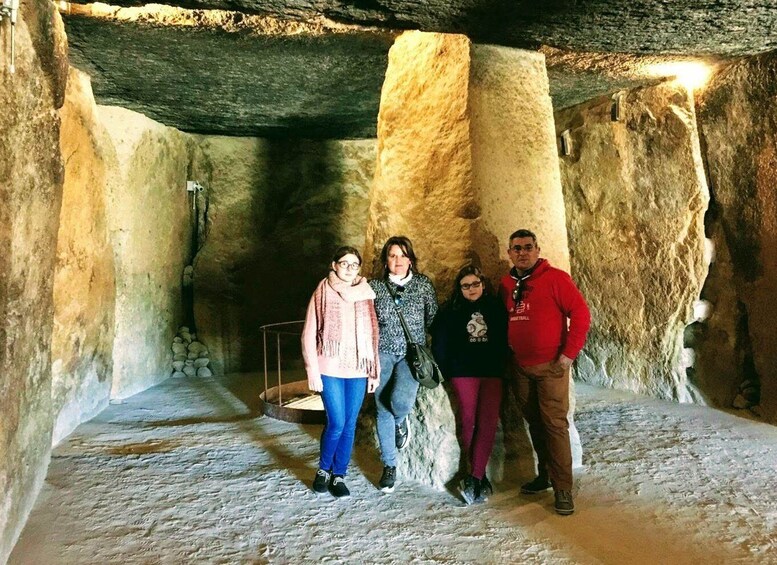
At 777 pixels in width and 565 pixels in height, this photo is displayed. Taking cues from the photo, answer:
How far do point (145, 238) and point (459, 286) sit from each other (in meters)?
3.93

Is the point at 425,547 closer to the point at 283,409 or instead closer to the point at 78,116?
the point at 283,409

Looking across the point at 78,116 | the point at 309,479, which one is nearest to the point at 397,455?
the point at 309,479

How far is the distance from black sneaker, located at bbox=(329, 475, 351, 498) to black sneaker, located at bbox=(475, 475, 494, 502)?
693mm

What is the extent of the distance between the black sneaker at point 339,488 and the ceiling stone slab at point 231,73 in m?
2.58

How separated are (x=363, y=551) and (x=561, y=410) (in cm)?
119

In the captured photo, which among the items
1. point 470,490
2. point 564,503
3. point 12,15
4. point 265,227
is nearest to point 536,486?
point 564,503

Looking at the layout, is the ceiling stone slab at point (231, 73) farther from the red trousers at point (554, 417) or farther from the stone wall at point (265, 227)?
the red trousers at point (554, 417)

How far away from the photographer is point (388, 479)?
321cm

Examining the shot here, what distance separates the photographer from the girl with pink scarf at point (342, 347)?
3.01 meters

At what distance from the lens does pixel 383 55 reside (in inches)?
156

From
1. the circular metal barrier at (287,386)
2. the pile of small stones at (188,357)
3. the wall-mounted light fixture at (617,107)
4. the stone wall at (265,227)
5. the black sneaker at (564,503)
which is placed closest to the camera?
the black sneaker at (564,503)

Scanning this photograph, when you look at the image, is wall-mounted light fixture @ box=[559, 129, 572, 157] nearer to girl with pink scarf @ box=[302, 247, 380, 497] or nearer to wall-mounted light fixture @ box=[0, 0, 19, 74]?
girl with pink scarf @ box=[302, 247, 380, 497]

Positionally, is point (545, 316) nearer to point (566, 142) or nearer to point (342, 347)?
point (342, 347)

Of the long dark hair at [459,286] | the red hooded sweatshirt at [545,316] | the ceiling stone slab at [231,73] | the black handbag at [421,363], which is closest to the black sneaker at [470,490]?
the black handbag at [421,363]
